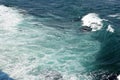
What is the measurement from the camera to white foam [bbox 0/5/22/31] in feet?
100

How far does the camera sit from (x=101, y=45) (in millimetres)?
26281

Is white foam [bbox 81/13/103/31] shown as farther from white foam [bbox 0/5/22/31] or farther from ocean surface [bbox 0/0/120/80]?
white foam [bbox 0/5/22/31]

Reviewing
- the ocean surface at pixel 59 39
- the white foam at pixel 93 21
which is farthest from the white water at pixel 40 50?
the white foam at pixel 93 21

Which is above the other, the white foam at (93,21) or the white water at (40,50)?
the white foam at (93,21)

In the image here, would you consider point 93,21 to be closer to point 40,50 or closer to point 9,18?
point 40,50

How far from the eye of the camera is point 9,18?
108 feet

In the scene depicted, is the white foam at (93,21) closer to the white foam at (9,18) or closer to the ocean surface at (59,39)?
the ocean surface at (59,39)

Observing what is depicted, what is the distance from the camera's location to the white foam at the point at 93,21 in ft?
98.4

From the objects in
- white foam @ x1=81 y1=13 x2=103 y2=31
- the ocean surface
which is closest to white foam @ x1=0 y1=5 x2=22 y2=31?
the ocean surface

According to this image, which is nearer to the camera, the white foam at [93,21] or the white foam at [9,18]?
Result: the white foam at [93,21]

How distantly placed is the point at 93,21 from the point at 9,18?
388 inches

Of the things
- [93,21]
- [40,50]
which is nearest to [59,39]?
[40,50]

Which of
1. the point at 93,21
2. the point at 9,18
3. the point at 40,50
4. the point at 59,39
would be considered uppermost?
the point at 93,21

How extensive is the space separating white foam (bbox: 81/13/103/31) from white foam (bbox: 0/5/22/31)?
7.54 metres
